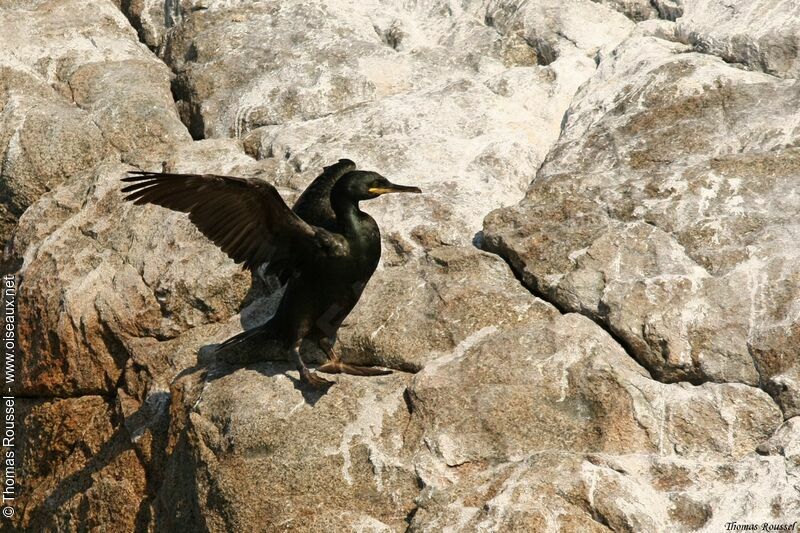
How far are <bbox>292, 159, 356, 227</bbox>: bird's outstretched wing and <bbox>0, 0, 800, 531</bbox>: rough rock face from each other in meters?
0.45

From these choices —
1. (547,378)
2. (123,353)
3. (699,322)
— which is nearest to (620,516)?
(547,378)

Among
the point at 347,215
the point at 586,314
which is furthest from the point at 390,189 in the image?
the point at 586,314

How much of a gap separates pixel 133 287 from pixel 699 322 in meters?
3.13

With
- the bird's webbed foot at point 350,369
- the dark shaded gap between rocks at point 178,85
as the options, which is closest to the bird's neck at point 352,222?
the bird's webbed foot at point 350,369

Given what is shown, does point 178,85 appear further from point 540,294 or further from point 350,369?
point 540,294

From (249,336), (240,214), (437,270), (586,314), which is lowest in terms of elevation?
(249,336)

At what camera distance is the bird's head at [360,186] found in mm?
5523

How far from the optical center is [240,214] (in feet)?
17.9

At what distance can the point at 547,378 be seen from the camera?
16.9 ft

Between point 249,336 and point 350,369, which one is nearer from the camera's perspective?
point 350,369

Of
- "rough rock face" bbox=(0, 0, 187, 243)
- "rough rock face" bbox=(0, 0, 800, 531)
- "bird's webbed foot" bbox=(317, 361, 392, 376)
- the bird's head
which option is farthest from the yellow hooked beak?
"rough rock face" bbox=(0, 0, 187, 243)

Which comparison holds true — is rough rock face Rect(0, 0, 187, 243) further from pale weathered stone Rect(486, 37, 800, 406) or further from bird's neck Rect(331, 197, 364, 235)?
pale weathered stone Rect(486, 37, 800, 406)

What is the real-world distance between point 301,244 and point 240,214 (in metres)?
0.35

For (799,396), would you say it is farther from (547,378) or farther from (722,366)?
(547,378)
